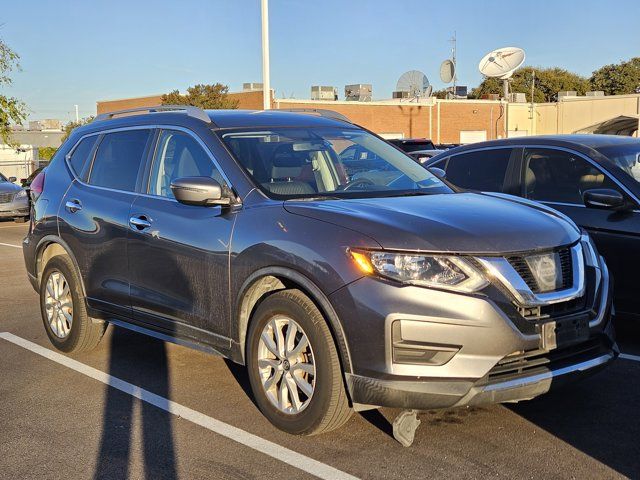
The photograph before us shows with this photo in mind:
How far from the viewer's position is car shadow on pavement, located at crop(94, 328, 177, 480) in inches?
165

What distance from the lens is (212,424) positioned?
15.9ft

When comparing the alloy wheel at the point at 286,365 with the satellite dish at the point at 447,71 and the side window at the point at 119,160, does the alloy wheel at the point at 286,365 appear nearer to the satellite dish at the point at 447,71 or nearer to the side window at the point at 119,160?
the side window at the point at 119,160

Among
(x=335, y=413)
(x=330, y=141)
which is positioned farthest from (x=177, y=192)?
(x=335, y=413)

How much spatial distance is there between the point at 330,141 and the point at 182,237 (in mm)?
1333

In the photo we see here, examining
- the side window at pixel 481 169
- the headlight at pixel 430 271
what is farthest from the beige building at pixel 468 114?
the headlight at pixel 430 271

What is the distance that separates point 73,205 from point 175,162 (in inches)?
49.8

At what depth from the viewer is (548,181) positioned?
690cm

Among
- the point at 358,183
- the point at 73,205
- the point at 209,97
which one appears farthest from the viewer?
the point at 209,97

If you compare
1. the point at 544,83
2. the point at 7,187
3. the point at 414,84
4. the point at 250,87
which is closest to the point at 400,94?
the point at 414,84

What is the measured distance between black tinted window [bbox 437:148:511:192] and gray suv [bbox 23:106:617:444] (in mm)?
1620

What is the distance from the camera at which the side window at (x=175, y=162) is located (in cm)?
537

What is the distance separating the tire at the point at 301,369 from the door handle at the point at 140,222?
Answer: 50.2 inches

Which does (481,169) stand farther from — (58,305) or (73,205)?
(58,305)

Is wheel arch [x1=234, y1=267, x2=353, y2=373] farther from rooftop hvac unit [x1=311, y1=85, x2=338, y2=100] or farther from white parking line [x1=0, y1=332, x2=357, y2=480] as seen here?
rooftop hvac unit [x1=311, y1=85, x2=338, y2=100]
